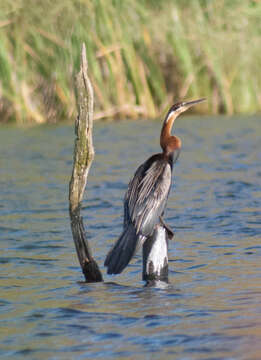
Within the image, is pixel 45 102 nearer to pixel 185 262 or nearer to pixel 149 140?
pixel 149 140

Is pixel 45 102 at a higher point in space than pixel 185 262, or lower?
higher

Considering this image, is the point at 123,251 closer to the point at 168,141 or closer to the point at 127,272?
the point at 168,141

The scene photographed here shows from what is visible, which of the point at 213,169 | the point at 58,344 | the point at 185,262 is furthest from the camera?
the point at 213,169

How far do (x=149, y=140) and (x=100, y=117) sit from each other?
5.25 m

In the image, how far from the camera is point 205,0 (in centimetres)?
2569

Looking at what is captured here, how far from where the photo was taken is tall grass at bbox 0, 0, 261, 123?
76.9 ft

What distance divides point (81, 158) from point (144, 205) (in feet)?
2.08

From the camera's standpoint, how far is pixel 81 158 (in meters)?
7.14

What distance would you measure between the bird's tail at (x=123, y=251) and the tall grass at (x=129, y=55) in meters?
15.8

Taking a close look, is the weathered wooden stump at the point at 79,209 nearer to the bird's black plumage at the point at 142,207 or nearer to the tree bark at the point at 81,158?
the tree bark at the point at 81,158

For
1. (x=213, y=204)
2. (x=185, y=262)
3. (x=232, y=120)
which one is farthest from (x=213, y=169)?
(x=232, y=120)

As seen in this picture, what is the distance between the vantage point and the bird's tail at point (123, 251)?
698cm

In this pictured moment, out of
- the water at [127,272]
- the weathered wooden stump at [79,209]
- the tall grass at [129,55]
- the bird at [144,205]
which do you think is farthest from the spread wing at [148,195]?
the tall grass at [129,55]

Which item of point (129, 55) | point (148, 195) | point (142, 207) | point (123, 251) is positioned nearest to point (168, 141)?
point (148, 195)
